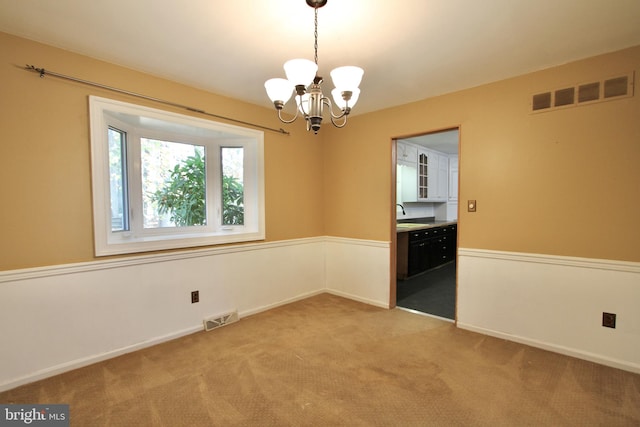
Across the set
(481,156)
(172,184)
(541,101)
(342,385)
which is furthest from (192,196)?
(541,101)

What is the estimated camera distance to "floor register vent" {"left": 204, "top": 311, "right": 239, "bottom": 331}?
2906 millimetres

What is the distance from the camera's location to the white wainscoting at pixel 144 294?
202 centimetres

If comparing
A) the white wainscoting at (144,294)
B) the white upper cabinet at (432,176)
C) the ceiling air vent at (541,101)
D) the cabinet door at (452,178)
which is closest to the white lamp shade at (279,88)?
the white wainscoting at (144,294)

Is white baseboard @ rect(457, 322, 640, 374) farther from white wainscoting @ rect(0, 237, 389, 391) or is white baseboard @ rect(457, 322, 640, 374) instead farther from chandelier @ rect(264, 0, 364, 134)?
chandelier @ rect(264, 0, 364, 134)

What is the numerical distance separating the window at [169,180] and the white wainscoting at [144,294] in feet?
0.63

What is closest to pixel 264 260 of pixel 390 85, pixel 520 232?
pixel 390 85

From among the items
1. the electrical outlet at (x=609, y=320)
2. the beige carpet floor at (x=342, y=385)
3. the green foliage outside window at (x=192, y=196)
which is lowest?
the beige carpet floor at (x=342, y=385)

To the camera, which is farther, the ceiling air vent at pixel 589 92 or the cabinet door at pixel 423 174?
the cabinet door at pixel 423 174

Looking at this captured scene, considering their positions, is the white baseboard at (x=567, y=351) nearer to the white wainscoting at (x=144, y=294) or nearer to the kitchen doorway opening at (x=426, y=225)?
the kitchen doorway opening at (x=426, y=225)

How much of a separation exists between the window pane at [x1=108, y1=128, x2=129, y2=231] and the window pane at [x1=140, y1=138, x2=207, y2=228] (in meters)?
0.16

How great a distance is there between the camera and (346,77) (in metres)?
1.62

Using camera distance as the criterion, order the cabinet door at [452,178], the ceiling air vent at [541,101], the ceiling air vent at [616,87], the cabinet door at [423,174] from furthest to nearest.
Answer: the cabinet door at [452,178], the cabinet door at [423,174], the ceiling air vent at [541,101], the ceiling air vent at [616,87]

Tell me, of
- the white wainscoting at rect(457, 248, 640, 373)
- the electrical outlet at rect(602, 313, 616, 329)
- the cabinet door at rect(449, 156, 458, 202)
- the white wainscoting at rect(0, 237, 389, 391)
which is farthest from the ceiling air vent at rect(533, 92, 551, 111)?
the cabinet door at rect(449, 156, 458, 202)

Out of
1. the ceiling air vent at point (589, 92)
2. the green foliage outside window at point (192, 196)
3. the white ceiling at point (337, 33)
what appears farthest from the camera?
the green foliage outside window at point (192, 196)
